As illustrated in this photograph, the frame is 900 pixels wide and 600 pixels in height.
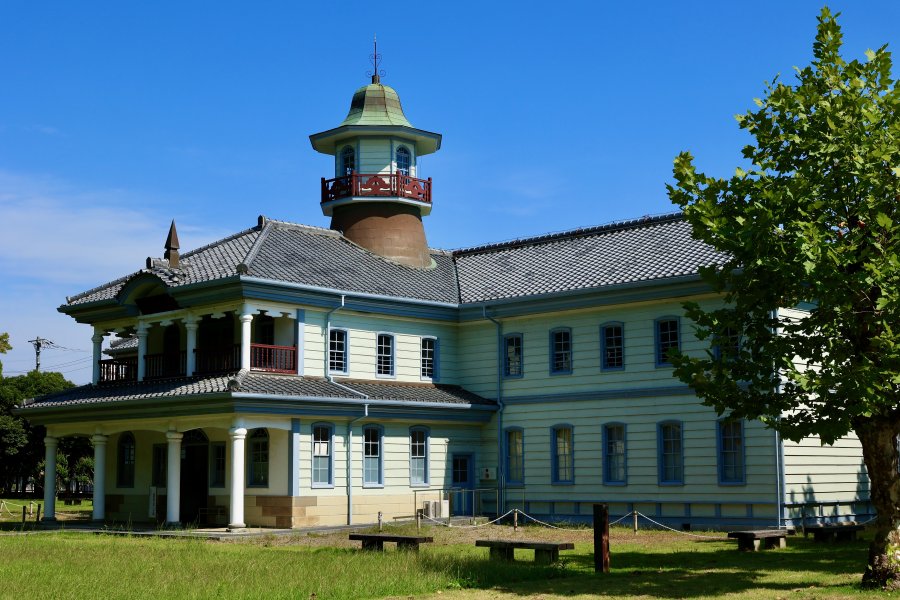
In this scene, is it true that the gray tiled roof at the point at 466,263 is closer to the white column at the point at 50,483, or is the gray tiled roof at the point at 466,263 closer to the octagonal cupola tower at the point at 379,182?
the octagonal cupola tower at the point at 379,182

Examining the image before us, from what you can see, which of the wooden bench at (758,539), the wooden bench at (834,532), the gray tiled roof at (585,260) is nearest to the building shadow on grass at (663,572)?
the wooden bench at (758,539)

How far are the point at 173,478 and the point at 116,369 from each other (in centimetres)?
740

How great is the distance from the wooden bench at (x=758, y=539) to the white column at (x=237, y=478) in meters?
12.6

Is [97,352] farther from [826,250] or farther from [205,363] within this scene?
[826,250]

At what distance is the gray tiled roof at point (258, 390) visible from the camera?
30.0m

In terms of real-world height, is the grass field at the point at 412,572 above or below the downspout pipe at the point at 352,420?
below

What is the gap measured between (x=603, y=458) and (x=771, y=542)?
864cm

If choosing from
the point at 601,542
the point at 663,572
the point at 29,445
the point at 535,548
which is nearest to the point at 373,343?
the point at 535,548

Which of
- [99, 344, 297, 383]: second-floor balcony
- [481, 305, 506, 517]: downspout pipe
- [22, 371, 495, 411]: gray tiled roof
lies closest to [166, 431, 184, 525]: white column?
[22, 371, 495, 411]: gray tiled roof

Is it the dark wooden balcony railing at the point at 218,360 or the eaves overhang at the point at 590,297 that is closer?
the eaves overhang at the point at 590,297

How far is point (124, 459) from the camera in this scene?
36.2 m

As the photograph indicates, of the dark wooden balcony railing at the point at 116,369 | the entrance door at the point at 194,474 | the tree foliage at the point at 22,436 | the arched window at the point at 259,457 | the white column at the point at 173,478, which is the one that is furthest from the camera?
the tree foliage at the point at 22,436

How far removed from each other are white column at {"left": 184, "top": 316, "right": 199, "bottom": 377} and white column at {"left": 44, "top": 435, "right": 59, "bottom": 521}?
629 cm

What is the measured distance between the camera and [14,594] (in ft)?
52.5
